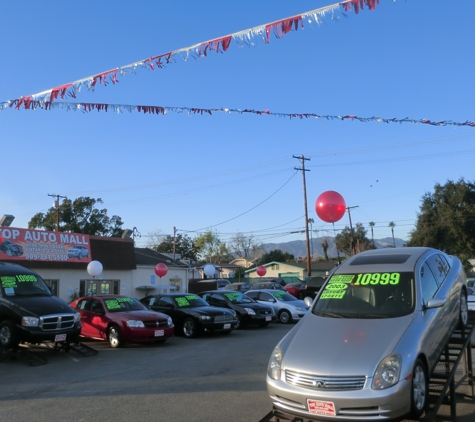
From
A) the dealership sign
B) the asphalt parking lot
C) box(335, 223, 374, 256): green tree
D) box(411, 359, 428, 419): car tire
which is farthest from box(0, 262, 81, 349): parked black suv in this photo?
box(335, 223, 374, 256): green tree

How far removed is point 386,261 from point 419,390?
2.02 m

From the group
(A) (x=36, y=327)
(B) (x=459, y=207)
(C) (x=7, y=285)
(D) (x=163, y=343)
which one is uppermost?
(B) (x=459, y=207)

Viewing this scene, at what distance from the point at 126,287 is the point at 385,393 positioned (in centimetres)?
2365

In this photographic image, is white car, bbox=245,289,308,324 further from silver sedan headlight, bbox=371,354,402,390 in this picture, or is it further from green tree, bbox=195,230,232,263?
green tree, bbox=195,230,232,263

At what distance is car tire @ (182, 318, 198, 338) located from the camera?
1523 cm

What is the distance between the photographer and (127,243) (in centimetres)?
2767

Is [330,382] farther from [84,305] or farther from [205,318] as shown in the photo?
[84,305]

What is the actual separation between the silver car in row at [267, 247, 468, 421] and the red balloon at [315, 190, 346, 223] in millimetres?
4595

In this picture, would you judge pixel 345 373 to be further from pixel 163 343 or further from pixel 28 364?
pixel 163 343

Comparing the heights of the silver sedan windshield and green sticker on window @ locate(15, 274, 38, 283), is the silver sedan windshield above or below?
below

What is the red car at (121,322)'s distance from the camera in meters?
13.1

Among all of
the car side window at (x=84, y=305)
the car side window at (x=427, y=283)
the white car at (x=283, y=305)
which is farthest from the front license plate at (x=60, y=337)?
the white car at (x=283, y=305)

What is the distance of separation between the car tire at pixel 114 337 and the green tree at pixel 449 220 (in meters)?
39.9

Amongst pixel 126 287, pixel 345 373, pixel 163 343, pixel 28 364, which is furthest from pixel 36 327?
pixel 126 287
